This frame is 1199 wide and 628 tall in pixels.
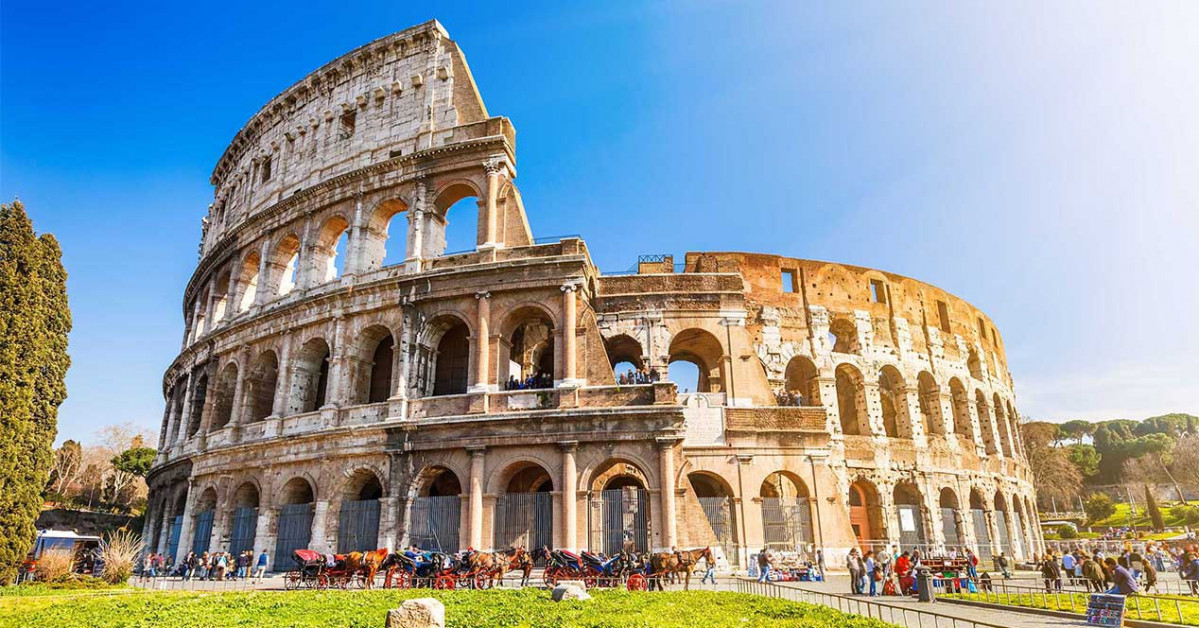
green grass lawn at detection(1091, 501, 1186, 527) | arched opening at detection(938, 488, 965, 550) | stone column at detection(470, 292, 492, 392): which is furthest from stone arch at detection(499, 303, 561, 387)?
green grass lawn at detection(1091, 501, 1186, 527)

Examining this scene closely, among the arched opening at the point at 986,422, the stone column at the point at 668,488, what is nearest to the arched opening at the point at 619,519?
the stone column at the point at 668,488

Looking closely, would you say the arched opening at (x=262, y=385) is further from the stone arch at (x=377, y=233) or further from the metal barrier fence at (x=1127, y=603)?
the metal barrier fence at (x=1127, y=603)

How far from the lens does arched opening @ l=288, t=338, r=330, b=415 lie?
21.6 meters

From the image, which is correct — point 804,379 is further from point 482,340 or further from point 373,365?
point 373,365

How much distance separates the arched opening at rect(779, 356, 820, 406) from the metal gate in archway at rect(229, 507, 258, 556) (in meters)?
18.1

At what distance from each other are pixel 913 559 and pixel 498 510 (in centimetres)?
1105

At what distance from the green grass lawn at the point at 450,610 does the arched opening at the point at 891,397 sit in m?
18.1

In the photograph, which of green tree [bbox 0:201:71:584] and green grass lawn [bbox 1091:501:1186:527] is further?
green grass lawn [bbox 1091:501:1186:527]

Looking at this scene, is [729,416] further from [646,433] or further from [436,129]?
[436,129]

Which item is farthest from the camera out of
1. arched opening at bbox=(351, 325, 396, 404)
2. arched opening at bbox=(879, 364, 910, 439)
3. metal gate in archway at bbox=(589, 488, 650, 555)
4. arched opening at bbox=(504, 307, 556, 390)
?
arched opening at bbox=(879, 364, 910, 439)

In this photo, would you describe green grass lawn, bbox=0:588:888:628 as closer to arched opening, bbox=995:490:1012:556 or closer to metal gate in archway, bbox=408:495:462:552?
metal gate in archway, bbox=408:495:462:552

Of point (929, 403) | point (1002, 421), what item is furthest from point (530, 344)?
point (1002, 421)

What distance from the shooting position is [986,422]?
30.5m

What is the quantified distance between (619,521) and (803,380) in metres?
13.1
